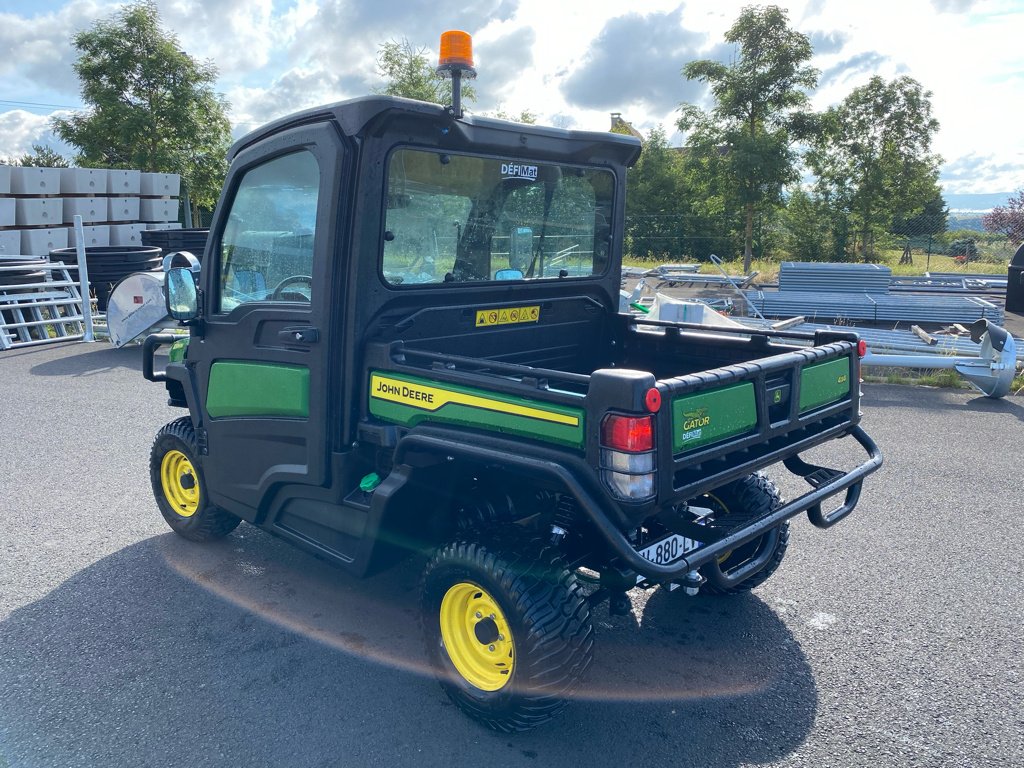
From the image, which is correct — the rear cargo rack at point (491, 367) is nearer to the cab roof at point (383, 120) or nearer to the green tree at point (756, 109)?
the cab roof at point (383, 120)

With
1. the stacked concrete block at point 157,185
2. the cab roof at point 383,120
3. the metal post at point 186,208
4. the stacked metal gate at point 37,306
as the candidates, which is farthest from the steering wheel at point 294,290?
the metal post at point 186,208

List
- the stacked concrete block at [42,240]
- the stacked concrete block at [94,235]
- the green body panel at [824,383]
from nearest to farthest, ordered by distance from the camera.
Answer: the green body panel at [824,383], the stacked concrete block at [42,240], the stacked concrete block at [94,235]

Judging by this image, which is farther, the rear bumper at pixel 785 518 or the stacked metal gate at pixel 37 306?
the stacked metal gate at pixel 37 306

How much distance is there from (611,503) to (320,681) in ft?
5.10

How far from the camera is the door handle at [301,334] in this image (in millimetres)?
3398

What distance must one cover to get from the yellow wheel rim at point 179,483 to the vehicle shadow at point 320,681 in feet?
1.46

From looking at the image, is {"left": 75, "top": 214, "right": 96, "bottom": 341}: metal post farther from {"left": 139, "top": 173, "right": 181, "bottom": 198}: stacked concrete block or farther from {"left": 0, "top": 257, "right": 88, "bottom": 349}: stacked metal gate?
{"left": 139, "top": 173, "right": 181, "bottom": 198}: stacked concrete block

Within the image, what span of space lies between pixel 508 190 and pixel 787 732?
2597 millimetres

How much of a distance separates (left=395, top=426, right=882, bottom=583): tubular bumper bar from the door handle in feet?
2.09

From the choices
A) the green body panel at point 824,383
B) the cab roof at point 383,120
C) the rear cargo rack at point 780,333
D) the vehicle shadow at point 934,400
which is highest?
the cab roof at point 383,120

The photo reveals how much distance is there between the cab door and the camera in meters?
3.39

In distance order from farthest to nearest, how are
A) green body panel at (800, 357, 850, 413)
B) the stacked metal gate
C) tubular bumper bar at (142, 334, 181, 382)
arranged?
the stacked metal gate → tubular bumper bar at (142, 334, 181, 382) → green body panel at (800, 357, 850, 413)

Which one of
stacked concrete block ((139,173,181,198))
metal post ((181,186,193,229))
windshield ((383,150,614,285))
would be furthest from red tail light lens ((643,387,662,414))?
metal post ((181,186,193,229))

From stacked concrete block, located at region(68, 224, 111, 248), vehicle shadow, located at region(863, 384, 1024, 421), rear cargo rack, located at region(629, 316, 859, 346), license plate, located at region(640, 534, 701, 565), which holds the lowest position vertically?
vehicle shadow, located at region(863, 384, 1024, 421)
